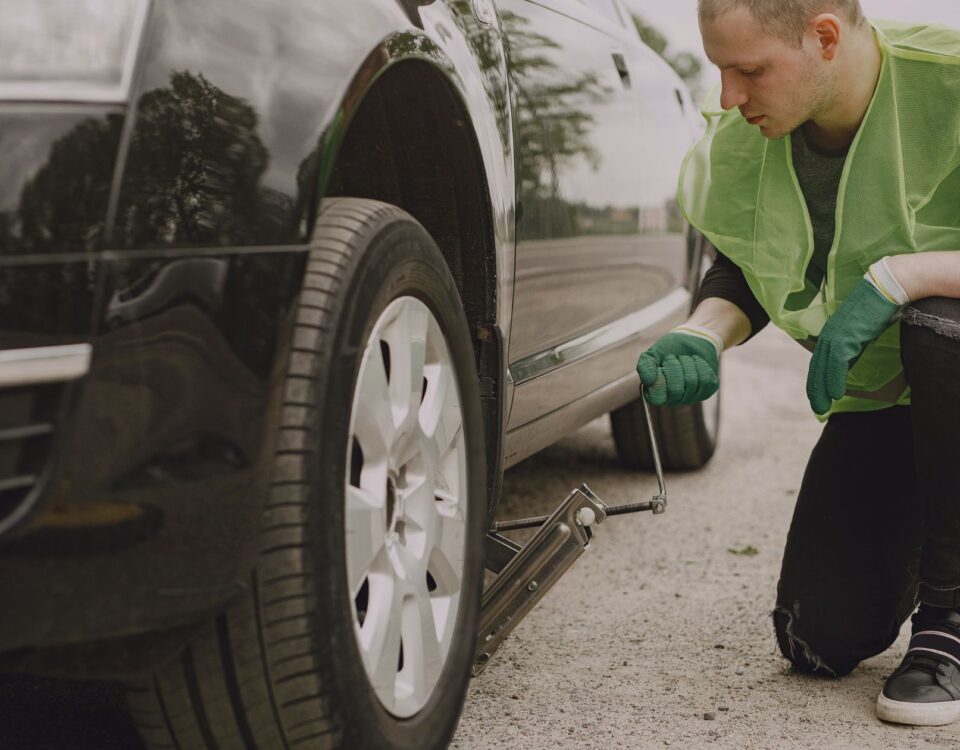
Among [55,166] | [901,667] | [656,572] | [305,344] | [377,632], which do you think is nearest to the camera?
[55,166]

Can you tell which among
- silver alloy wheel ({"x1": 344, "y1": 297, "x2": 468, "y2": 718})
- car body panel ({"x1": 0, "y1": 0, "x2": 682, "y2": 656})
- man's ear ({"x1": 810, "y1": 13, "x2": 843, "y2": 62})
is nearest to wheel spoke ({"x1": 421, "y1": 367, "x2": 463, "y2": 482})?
silver alloy wheel ({"x1": 344, "y1": 297, "x2": 468, "y2": 718})

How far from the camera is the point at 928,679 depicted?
7.06 feet

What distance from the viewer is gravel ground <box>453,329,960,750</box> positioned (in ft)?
6.81

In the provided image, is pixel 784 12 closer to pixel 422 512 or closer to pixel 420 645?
pixel 422 512

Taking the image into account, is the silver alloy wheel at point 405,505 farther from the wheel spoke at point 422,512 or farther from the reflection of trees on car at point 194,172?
the reflection of trees on car at point 194,172

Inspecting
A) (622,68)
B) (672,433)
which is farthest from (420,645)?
(672,433)

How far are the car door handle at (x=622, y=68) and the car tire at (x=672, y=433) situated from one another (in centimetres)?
100

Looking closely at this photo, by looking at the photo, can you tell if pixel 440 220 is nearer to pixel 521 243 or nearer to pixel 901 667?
pixel 521 243

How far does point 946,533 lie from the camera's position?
214 cm

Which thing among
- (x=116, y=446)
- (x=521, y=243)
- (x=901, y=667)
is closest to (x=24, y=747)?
(x=116, y=446)

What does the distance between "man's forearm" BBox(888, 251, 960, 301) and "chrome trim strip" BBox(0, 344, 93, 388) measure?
1.37 meters

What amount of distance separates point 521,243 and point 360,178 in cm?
39

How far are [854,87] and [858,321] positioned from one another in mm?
399

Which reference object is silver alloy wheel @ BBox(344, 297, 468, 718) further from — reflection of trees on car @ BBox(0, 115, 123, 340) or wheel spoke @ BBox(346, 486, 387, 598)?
reflection of trees on car @ BBox(0, 115, 123, 340)
